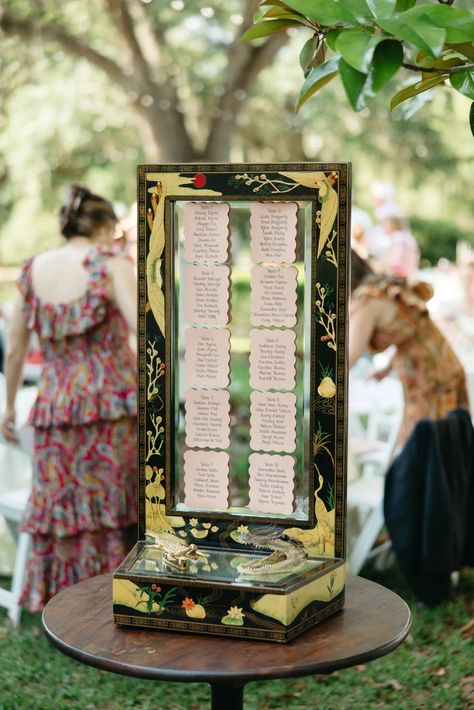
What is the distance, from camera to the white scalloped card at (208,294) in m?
1.89

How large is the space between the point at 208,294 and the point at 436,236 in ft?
64.7

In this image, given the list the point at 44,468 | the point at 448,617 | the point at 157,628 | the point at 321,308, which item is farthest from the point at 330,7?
the point at 448,617

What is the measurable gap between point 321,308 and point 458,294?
A: 18.0 ft

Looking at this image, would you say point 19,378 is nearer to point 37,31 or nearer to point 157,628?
point 157,628

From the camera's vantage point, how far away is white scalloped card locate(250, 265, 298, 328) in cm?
184

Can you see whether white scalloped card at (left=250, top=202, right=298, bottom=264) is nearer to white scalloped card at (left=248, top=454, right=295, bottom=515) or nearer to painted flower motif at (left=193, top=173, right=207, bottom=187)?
painted flower motif at (left=193, top=173, right=207, bottom=187)

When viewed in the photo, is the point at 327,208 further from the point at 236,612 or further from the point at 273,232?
the point at 236,612

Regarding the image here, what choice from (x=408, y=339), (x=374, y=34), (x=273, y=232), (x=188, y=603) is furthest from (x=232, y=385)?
(x=408, y=339)

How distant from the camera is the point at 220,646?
169 centimetres

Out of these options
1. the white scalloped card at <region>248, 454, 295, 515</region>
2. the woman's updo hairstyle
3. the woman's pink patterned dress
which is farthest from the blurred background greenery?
the woman's pink patterned dress

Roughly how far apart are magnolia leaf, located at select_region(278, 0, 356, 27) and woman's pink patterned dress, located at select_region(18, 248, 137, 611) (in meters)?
2.52

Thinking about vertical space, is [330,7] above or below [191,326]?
above

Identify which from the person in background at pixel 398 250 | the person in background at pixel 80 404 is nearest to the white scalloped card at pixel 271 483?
the person in background at pixel 80 404

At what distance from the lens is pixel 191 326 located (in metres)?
1.91
